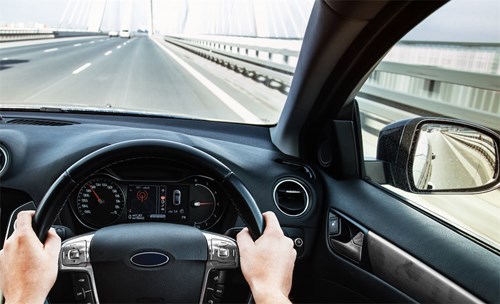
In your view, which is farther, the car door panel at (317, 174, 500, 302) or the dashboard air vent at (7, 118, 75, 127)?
the dashboard air vent at (7, 118, 75, 127)

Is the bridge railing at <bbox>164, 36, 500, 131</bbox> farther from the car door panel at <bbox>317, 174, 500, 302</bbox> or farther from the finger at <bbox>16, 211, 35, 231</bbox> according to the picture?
the finger at <bbox>16, 211, 35, 231</bbox>

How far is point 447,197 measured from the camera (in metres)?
2.51

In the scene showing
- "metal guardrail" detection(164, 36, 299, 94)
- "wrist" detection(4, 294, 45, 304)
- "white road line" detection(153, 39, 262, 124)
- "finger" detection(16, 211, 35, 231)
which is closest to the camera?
"wrist" detection(4, 294, 45, 304)

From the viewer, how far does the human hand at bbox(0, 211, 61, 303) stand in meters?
1.50

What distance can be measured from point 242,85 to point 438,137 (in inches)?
196

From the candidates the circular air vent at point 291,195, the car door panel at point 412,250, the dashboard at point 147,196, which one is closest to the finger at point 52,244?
the dashboard at point 147,196

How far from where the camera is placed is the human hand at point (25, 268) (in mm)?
1502

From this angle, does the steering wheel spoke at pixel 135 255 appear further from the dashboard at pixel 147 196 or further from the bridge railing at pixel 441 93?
the bridge railing at pixel 441 93

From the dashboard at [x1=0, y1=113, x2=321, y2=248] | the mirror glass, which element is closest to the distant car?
the dashboard at [x1=0, y1=113, x2=321, y2=248]

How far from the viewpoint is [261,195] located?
274cm

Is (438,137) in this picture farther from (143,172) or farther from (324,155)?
(143,172)

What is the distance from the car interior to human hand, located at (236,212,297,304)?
9 cm

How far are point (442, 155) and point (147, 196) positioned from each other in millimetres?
1455

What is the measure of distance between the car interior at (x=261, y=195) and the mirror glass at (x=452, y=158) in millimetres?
35
